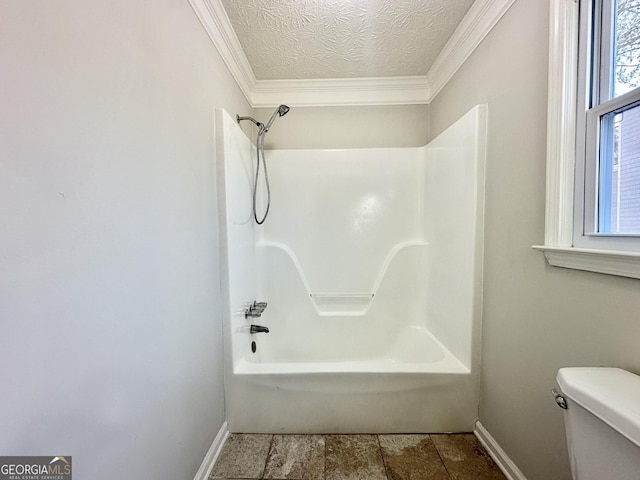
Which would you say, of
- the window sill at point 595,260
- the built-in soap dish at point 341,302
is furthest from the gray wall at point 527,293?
the built-in soap dish at point 341,302

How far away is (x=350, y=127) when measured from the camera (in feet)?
7.19

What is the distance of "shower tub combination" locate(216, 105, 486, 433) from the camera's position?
145 centimetres

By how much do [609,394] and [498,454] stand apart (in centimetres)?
95

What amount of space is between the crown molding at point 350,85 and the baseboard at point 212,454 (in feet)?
6.88

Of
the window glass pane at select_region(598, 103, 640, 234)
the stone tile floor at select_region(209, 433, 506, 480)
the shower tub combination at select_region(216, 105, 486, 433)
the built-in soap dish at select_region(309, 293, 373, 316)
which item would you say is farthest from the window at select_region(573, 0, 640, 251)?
the built-in soap dish at select_region(309, 293, 373, 316)

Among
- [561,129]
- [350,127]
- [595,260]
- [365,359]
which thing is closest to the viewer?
[595,260]

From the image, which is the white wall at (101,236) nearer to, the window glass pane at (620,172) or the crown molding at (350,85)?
the crown molding at (350,85)

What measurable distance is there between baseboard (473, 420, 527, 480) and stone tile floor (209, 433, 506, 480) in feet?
0.09

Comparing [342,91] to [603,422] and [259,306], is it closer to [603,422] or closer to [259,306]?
[259,306]

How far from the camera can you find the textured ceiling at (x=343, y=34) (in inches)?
52.9

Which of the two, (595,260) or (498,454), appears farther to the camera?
(498,454)

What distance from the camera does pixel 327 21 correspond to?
1.43 meters

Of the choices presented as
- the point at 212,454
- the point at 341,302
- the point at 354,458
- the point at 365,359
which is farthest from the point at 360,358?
the point at 212,454

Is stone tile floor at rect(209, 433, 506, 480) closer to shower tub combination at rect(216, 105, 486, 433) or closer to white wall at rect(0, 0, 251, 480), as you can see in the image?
shower tub combination at rect(216, 105, 486, 433)
